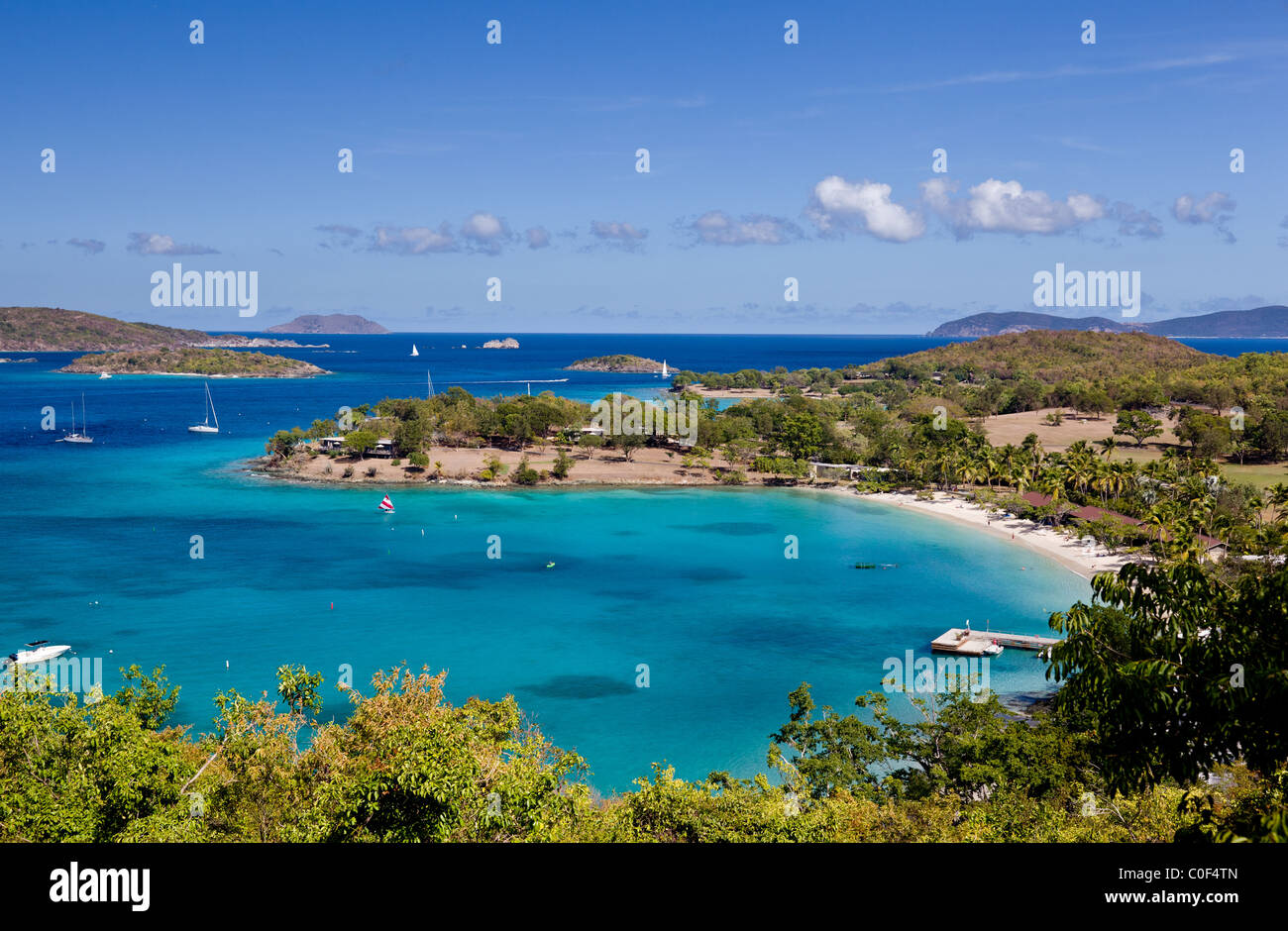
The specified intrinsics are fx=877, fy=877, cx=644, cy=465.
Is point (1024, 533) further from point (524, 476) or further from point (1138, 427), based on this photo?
point (1138, 427)

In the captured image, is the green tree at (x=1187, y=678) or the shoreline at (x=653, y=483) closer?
the green tree at (x=1187, y=678)

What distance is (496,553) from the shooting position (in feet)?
213

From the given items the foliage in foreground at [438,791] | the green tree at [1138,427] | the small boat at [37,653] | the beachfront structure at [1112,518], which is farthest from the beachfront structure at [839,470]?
the small boat at [37,653]

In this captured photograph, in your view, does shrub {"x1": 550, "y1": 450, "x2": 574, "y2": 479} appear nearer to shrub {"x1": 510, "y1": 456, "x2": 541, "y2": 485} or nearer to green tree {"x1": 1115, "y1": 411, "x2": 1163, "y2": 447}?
shrub {"x1": 510, "y1": 456, "x2": 541, "y2": 485}

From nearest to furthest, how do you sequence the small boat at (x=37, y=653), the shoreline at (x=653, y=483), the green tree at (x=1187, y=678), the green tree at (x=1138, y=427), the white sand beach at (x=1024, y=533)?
the green tree at (x=1187, y=678)
the small boat at (x=37, y=653)
the white sand beach at (x=1024, y=533)
the shoreline at (x=653, y=483)
the green tree at (x=1138, y=427)

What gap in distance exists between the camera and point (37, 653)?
41.9m

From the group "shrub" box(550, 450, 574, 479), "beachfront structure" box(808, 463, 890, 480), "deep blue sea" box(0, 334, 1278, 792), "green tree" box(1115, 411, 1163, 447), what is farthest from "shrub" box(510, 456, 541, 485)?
"green tree" box(1115, 411, 1163, 447)

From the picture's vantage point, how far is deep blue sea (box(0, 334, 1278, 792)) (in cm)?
4023

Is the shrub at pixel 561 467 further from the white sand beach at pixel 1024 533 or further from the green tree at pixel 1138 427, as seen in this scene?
the green tree at pixel 1138 427

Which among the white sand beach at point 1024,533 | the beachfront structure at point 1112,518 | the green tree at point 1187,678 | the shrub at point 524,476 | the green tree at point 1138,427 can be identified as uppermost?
the green tree at point 1138,427

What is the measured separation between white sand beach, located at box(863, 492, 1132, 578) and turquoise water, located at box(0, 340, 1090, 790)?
1.75m

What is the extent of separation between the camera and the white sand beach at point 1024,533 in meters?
59.1

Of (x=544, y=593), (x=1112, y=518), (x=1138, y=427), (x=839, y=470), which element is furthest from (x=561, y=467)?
(x=1138, y=427)

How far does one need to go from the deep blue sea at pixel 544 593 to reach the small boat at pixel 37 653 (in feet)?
5.22
